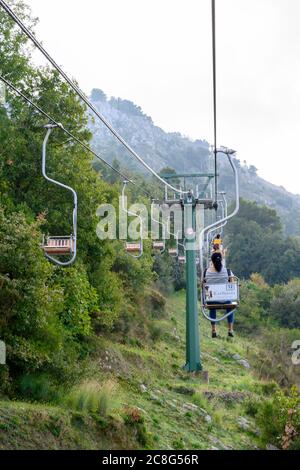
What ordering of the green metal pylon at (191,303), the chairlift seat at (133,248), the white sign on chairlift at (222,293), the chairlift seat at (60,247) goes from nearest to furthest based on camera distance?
the chairlift seat at (60,247)
the white sign on chairlift at (222,293)
the chairlift seat at (133,248)
the green metal pylon at (191,303)

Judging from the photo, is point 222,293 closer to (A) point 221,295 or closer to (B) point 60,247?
(A) point 221,295

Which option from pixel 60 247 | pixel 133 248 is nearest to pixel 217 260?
pixel 60 247

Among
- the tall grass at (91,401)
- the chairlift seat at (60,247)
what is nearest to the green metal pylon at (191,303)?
the tall grass at (91,401)

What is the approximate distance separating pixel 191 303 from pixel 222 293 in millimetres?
9129

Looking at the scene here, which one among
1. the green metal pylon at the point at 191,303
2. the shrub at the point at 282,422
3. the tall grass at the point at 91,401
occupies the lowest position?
the shrub at the point at 282,422

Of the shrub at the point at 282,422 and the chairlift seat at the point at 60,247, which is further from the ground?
the chairlift seat at the point at 60,247

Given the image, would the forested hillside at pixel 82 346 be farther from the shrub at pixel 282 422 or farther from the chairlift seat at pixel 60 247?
the chairlift seat at pixel 60 247

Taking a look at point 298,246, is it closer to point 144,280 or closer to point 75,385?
point 144,280

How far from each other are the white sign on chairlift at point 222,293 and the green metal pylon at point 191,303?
8.67m

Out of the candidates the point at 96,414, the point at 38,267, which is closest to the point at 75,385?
the point at 96,414

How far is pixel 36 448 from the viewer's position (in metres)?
11.0

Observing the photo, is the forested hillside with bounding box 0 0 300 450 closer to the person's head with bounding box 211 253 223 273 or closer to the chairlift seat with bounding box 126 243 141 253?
the chairlift seat with bounding box 126 243 141 253

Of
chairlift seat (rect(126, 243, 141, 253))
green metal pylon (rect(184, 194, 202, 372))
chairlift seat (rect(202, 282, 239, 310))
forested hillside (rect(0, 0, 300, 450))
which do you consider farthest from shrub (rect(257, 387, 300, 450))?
chairlift seat (rect(126, 243, 141, 253))

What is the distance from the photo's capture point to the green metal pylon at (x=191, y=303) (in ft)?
74.1
